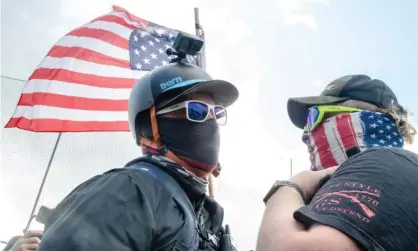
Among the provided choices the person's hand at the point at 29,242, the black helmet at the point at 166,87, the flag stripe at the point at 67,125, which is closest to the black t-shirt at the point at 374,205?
the black helmet at the point at 166,87

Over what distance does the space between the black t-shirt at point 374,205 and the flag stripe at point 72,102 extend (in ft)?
19.6

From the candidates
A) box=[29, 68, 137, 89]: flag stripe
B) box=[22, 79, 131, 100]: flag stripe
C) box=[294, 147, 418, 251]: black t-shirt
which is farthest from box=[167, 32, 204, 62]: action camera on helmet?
box=[29, 68, 137, 89]: flag stripe

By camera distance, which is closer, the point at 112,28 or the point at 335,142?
the point at 335,142

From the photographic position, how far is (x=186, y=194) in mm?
2865

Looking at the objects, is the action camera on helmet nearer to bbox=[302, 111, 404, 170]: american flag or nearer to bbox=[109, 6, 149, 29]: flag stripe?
bbox=[302, 111, 404, 170]: american flag

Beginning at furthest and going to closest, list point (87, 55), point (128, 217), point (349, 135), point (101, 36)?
point (101, 36) → point (87, 55) → point (128, 217) → point (349, 135)

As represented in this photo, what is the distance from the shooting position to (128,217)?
2.24 meters

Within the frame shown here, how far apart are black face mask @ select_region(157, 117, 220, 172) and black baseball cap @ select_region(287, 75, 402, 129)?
1.00 meters

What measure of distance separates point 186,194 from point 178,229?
0.48m

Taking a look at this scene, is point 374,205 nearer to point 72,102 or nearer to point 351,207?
point 351,207

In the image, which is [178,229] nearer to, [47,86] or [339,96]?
[339,96]

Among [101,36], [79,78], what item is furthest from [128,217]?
[101,36]

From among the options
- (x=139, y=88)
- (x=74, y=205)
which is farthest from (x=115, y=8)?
(x=74, y=205)

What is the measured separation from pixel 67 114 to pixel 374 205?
245 inches
